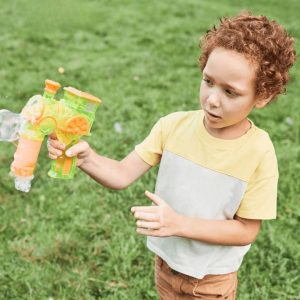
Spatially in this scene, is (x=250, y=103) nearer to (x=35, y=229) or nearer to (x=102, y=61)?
(x=35, y=229)

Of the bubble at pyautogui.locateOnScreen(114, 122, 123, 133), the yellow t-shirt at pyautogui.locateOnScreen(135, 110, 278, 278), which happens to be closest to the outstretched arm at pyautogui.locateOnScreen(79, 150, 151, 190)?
the yellow t-shirt at pyautogui.locateOnScreen(135, 110, 278, 278)

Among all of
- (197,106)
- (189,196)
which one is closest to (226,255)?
(189,196)

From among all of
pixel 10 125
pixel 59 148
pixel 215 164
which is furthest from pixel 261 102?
pixel 10 125

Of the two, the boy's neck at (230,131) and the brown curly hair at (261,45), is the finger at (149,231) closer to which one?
the boy's neck at (230,131)

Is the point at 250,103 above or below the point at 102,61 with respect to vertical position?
above

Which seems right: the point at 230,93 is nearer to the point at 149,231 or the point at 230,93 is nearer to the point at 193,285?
the point at 149,231

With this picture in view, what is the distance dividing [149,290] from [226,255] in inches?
38.2

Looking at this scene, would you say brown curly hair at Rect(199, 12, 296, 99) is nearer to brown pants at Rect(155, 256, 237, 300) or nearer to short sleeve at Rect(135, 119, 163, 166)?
short sleeve at Rect(135, 119, 163, 166)

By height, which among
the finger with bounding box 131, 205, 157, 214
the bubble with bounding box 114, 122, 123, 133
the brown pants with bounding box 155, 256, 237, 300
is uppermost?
the finger with bounding box 131, 205, 157, 214

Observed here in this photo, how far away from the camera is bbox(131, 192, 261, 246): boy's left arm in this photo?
5.35 ft

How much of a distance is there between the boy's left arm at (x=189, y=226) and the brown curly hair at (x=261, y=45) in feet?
1.43

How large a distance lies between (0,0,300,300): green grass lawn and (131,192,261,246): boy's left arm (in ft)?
3.46

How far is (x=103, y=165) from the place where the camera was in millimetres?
1938

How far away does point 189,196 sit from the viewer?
6.11 ft
